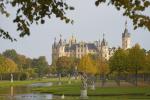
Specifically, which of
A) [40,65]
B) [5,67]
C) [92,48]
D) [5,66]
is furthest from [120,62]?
[92,48]

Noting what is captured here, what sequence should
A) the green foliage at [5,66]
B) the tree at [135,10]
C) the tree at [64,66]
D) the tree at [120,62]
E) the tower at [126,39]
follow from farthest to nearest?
the tower at [126,39] → the tree at [64,66] → the green foliage at [5,66] → the tree at [120,62] → the tree at [135,10]

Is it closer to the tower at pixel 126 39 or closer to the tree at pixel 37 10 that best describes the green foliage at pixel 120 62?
the tree at pixel 37 10

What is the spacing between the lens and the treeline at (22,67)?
373ft

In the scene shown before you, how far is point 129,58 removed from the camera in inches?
2655

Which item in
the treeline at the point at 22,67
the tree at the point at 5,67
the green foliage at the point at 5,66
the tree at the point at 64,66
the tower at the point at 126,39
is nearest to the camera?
the green foliage at the point at 5,66

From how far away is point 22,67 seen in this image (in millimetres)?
168500

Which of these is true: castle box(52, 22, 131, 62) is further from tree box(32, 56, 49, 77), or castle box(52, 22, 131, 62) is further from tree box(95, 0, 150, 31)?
tree box(95, 0, 150, 31)

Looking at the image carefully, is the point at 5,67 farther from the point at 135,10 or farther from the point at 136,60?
the point at 135,10

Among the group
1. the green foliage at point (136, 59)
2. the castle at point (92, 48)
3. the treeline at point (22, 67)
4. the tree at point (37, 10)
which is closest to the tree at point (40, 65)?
the treeline at point (22, 67)

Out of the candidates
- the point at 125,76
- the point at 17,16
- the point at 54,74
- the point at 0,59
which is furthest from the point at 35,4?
the point at 54,74

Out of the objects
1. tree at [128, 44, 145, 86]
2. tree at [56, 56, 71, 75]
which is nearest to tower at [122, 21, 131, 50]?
tree at [56, 56, 71, 75]

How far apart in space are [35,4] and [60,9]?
425mm

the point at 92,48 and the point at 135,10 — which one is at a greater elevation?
the point at 92,48

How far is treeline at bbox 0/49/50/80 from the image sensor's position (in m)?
114
